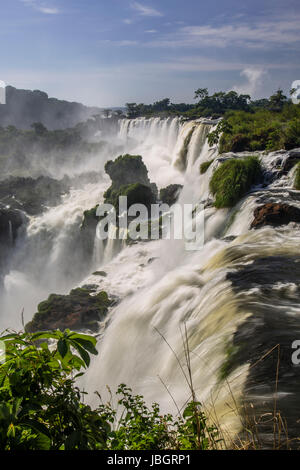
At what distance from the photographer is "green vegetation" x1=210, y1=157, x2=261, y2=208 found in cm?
1308

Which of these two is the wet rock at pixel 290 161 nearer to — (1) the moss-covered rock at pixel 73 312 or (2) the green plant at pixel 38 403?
(1) the moss-covered rock at pixel 73 312

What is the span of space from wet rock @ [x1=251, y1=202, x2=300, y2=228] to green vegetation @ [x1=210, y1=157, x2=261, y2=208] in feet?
8.19

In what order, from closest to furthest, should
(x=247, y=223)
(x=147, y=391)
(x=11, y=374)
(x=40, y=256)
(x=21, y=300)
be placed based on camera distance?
1. (x=11, y=374)
2. (x=147, y=391)
3. (x=247, y=223)
4. (x=21, y=300)
5. (x=40, y=256)

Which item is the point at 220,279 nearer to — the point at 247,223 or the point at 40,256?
the point at 247,223

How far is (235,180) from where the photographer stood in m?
13.3

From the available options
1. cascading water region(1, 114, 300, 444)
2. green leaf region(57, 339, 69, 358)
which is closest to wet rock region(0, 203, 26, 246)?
cascading water region(1, 114, 300, 444)

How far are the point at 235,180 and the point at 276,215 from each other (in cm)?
334

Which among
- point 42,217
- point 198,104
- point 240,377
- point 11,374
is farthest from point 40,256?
point 198,104

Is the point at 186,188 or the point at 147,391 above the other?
the point at 186,188

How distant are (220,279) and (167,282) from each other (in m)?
2.14

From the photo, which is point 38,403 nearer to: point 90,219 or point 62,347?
point 62,347

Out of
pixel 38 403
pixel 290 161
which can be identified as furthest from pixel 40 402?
pixel 290 161

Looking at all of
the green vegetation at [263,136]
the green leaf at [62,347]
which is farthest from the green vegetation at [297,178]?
the green leaf at [62,347]

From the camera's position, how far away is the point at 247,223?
36.3ft
